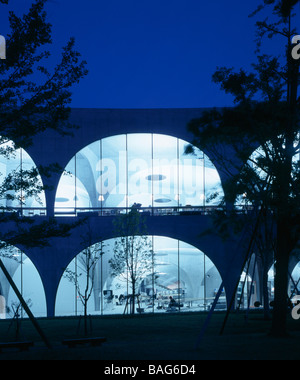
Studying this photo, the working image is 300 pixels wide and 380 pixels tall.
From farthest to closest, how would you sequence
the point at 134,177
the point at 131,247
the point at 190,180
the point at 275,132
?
the point at 190,180
the point at 134,177
the point at 131,247
the point at 275,132

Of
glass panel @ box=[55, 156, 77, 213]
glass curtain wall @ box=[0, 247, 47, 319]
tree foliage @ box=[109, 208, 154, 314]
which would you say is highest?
glass panel @ box=[55, 156, 77, 213]

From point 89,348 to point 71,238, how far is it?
→ 2353cm

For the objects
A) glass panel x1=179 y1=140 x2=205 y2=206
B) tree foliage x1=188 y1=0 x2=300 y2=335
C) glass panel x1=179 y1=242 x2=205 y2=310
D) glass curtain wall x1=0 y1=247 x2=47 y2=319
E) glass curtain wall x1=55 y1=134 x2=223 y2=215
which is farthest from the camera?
glass panel x1=179 y1=140 x2=205 y2=206

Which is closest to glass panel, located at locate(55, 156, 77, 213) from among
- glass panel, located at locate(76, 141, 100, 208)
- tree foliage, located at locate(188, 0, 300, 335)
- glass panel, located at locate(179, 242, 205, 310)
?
glass panel, located at locate(76, 141, 100, 208)

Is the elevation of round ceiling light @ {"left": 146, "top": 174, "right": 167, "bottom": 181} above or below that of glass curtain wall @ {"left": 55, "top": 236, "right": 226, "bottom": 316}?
above

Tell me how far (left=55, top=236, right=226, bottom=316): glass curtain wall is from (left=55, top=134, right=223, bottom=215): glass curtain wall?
2830 millimetres

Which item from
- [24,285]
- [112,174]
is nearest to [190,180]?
[112,174]

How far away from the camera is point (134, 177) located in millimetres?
39875

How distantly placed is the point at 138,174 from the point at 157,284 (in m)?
7.14

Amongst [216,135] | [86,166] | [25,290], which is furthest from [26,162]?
[216,135]

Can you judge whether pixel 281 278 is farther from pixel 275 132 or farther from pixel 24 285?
pixel 24 285

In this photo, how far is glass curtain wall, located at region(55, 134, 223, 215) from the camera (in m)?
39.6

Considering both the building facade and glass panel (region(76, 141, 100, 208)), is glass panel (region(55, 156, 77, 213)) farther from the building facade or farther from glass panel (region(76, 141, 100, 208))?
glass panel (region(76, 141, 100, 208))

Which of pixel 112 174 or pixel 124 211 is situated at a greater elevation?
pixel 112 174
